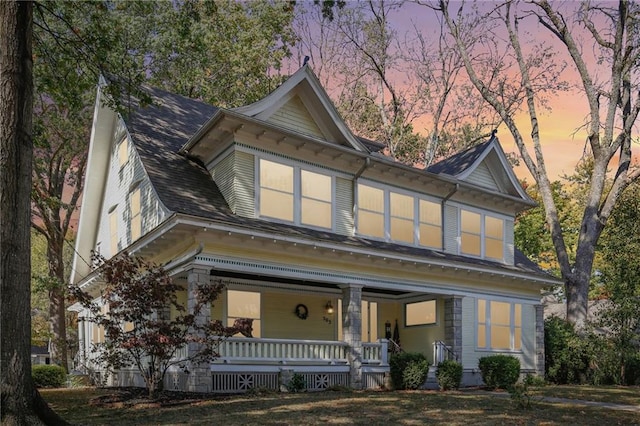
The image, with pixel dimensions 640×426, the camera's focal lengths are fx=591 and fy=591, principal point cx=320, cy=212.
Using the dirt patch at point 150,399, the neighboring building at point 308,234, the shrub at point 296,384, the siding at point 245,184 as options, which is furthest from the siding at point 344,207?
the dirt patch at point 150,399

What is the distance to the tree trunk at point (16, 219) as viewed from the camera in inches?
324

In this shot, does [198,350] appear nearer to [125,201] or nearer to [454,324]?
[125,201]

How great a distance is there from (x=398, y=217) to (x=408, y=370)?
537 cm

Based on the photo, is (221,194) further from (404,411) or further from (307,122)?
(404,411)

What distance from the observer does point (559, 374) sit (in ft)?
76.5

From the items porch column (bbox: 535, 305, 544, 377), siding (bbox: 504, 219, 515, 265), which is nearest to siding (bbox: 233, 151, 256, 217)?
siding (bbox: 504, 219, 515, 265)

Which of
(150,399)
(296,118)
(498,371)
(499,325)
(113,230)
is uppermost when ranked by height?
(296,118)

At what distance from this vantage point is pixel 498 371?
19.0m

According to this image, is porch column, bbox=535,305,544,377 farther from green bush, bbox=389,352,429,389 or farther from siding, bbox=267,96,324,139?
siding, bbox=267,96,324,139

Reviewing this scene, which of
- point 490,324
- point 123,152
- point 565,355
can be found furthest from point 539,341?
point 123,152

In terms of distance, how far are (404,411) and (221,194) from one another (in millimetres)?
8244

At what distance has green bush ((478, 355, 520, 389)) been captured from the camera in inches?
746

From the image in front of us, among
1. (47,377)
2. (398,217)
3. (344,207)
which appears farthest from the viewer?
(47,377)

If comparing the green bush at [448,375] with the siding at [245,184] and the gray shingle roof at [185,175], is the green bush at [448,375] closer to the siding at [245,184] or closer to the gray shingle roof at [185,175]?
the gray shingle roof at [185,175]
